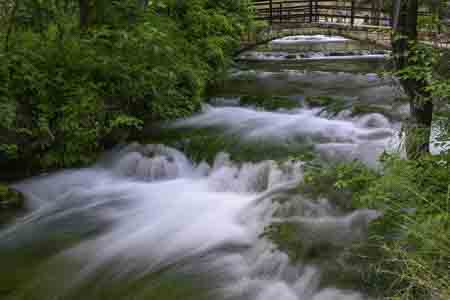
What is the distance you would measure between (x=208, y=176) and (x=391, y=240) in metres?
3.75

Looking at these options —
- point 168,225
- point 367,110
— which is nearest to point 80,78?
point 168,225

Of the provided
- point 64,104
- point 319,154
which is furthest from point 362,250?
point 64,104

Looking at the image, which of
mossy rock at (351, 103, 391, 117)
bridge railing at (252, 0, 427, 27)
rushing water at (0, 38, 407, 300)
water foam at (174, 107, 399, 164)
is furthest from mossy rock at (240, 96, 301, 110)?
bridge railing at (252, 0, 427, 27)

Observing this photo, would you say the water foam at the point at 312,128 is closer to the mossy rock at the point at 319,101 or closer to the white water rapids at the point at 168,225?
the mossy rock at the point at 319,101

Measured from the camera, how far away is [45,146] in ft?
23.7

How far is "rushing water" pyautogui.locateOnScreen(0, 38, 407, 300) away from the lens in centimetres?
463

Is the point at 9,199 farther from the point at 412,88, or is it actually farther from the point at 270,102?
the point at 270,102

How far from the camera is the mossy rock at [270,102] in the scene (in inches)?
442

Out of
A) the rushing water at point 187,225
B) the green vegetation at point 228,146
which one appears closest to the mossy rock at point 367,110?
the rushing water at point 187,225

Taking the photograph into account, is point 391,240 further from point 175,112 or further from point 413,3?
point 175,112

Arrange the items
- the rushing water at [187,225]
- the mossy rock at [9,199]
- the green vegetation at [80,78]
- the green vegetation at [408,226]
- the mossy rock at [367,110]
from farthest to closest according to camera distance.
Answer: the mossy rock at [367,110]
the green vegetation at [80,78]
the mossy rock at [9,199]
the rushing water at [187,225]
the green vegetation at [408,226]

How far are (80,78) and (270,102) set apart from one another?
5308mm

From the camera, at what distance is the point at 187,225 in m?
6.16

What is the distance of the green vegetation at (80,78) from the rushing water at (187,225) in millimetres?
555
